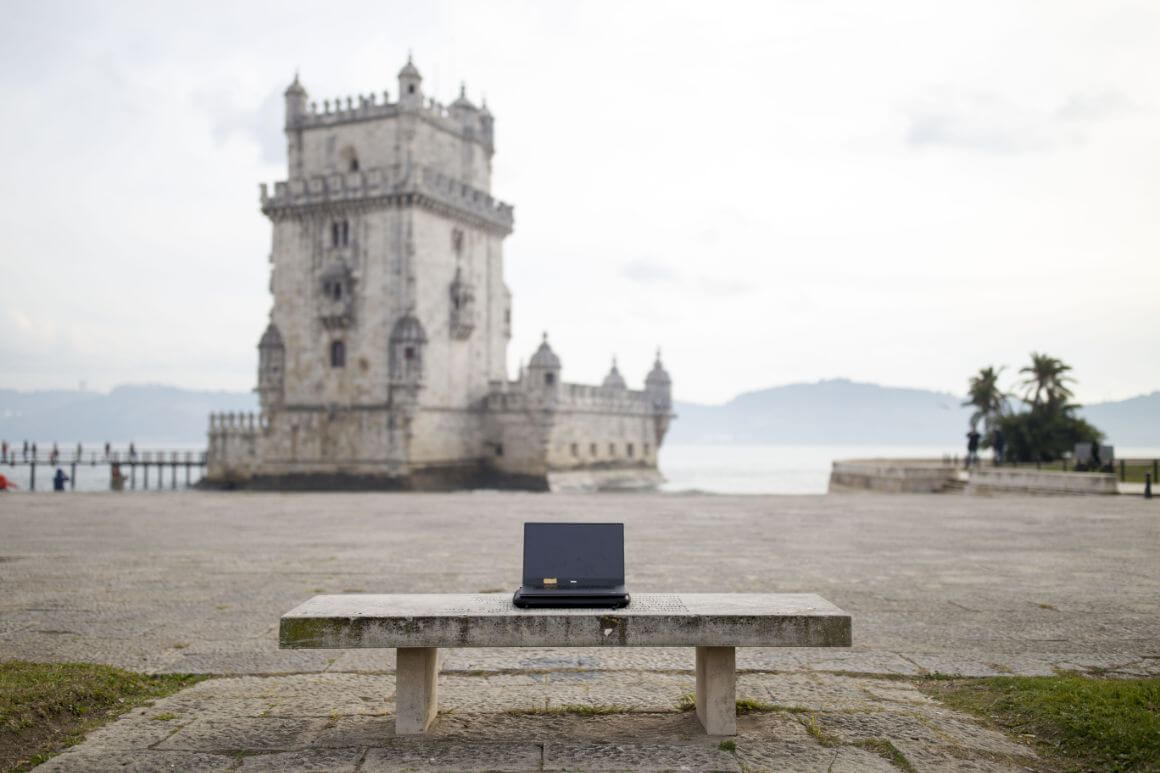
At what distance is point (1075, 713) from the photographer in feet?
18.4

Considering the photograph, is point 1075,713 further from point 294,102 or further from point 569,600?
point 294,102

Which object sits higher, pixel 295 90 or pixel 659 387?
pixel 295 90

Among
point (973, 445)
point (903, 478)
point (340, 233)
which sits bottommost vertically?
point (903, 478)

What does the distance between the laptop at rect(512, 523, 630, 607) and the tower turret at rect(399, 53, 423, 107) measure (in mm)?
44509

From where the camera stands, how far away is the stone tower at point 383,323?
46.8 m

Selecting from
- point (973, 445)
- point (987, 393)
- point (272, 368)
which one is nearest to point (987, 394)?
point (987, 393)

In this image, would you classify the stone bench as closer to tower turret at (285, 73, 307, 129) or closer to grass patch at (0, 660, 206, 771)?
grass patch at (0, 660, 206, 771)

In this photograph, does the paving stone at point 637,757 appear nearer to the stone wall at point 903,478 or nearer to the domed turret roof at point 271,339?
the stone wall at point 903,478

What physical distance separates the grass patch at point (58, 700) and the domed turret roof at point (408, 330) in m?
39.7

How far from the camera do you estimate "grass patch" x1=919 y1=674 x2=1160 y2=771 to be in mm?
5055

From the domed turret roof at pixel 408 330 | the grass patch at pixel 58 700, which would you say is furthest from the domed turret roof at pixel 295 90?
the grass patch at pixel 58 700

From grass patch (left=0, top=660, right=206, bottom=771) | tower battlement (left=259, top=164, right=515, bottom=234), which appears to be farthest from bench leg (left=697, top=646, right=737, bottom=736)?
tower battlement (left=259, top=164, right=515, bottom=234)

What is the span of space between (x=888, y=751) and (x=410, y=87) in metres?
46.5

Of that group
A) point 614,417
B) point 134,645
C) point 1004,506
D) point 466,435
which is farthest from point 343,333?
point 134,645
